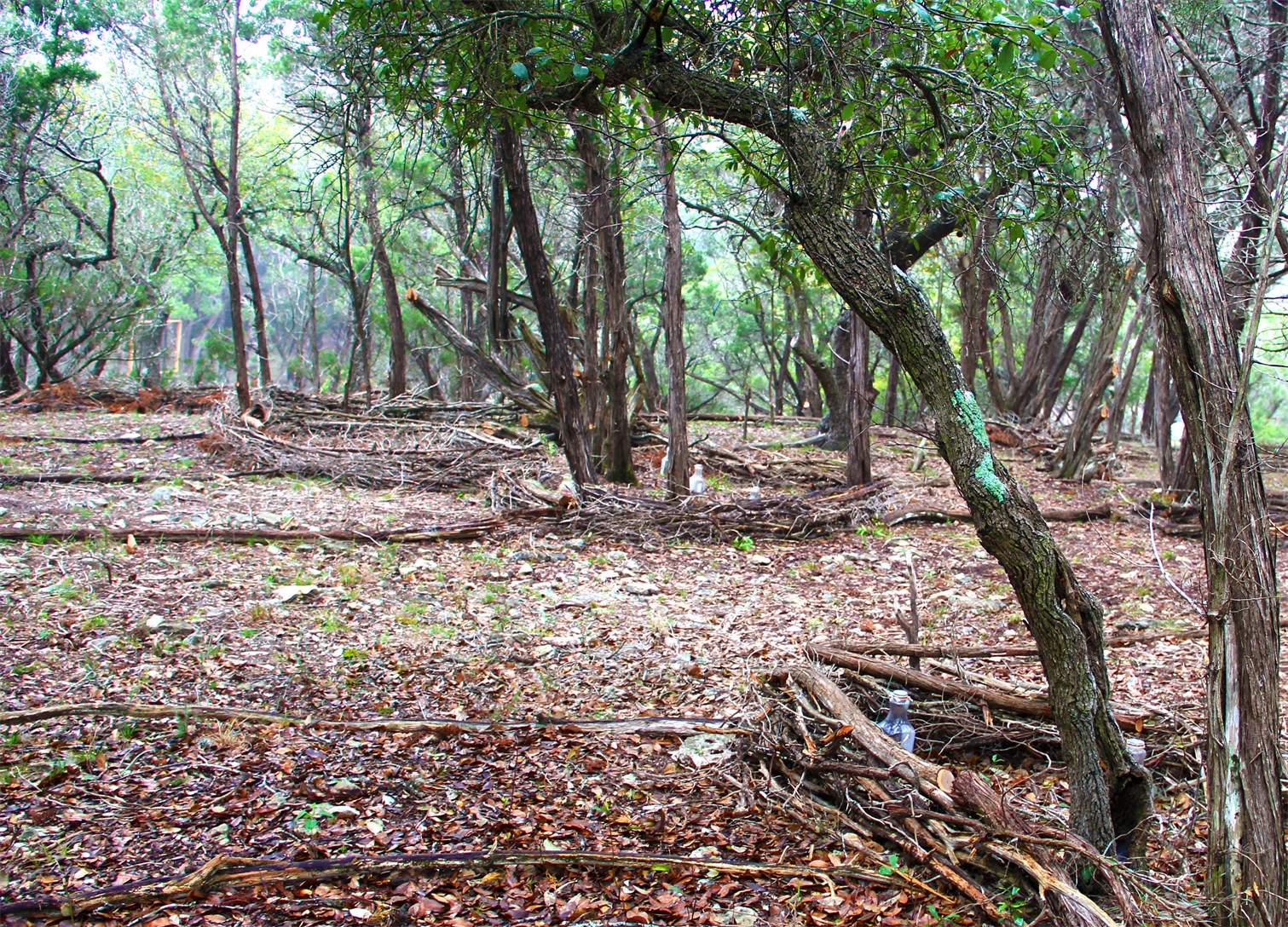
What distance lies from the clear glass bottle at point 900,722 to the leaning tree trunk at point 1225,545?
40.8 inches

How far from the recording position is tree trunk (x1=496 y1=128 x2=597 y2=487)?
22.1 ft

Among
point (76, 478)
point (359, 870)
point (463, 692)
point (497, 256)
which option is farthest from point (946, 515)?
point (76, 478)

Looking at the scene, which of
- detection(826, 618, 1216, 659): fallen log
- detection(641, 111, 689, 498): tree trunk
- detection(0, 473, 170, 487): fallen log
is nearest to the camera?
detection(826, 618, 1216, 659): fallen log

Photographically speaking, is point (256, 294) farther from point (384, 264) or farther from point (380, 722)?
point (380, 722)

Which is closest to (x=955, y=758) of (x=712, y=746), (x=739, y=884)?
(x=712, y=746)

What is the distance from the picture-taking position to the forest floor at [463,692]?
2.38m

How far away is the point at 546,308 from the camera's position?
7172mm

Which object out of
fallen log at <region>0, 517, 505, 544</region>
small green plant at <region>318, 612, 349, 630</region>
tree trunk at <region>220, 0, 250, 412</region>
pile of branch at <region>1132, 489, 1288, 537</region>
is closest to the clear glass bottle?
small green plant at <region>318, 612, 349, 630</region>

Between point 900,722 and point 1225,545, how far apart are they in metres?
1.31

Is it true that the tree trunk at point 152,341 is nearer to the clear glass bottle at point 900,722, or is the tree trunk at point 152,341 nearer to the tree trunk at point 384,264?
the tree trunk at point 384,264

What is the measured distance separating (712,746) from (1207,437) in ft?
6.93

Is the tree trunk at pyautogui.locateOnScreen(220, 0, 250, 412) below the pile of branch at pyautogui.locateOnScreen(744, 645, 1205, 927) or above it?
above

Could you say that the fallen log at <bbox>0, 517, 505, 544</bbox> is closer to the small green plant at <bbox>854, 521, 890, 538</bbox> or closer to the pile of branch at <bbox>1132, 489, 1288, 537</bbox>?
the small green plant at <bbox>854, 521, 890, 538</bbox>

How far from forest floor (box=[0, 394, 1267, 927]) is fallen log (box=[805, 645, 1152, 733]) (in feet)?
0.53
